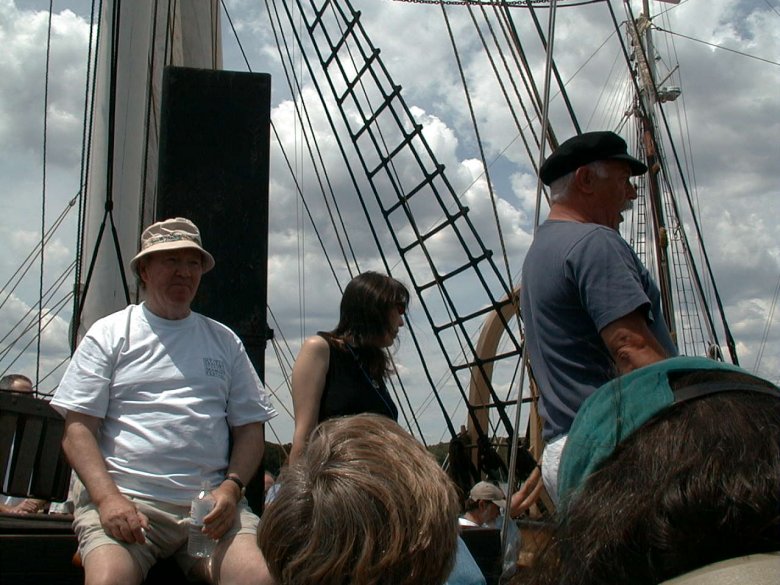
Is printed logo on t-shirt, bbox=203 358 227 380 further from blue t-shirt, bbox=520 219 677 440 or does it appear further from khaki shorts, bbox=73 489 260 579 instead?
blue t-shirt, bbox=520 219 677 440

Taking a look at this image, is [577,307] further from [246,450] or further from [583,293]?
[246,450]

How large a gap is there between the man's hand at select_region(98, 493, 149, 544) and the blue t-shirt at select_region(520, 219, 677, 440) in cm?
94

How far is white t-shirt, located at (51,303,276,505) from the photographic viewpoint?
216 cm

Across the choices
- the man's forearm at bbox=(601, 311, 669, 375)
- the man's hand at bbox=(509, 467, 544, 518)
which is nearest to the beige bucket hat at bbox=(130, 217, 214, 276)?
the man's hand at bbox=(509, 467, 544, 518)

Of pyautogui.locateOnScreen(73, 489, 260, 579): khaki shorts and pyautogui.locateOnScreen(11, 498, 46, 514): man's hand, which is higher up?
pyautogui.locateOnScreen(73, 489, 260, 579): khaki shorts

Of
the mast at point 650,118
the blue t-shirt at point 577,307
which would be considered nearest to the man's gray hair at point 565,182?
the blue t-shirt at point 577,307

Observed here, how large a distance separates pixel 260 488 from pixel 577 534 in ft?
6.95

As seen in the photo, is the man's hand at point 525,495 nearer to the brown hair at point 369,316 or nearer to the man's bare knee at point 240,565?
the brown hair at point 369,316

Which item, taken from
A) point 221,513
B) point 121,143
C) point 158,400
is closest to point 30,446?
point 158,400

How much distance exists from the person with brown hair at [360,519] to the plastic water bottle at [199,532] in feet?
3.35

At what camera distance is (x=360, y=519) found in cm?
102

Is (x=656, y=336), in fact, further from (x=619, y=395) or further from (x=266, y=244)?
(x=266, y=244)

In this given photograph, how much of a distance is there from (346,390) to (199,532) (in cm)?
65

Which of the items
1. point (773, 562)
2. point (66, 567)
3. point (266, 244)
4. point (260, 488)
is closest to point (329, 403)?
point (260, 488)
